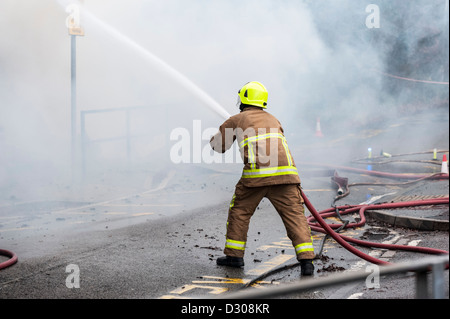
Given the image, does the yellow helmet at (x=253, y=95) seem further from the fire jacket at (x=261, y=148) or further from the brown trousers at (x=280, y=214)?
the brown trousers at (x=280, y=214)

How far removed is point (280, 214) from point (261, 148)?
0.56 m

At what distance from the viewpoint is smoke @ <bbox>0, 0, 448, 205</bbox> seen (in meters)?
11.0

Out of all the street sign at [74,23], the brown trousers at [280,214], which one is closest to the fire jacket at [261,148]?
the brown trousers at [280,214]

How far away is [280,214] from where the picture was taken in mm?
4855

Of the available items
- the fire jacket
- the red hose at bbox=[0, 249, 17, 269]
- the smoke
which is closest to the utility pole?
the smoke

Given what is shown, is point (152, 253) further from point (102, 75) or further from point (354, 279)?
point (102, 75)

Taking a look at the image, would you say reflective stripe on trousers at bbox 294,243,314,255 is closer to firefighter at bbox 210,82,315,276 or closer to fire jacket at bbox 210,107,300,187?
firefighter at bbox 210,82,315,276

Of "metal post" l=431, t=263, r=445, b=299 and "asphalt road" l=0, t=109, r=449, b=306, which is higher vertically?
"metal post" l=431, t=263, r=445, b=299

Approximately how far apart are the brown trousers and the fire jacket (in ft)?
0.35

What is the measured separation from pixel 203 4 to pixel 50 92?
3.58 m

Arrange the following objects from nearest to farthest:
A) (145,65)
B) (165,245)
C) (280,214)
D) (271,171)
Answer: (271,171) < (280,214) < (165,245) < (145,65)

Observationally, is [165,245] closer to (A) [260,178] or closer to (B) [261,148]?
(A) [260,178]
